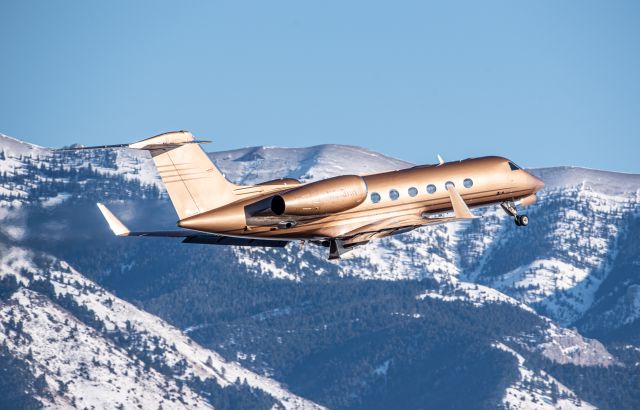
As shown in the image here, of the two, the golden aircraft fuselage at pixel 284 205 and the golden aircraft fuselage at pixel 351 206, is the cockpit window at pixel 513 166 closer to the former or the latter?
the golden aircraft fuselage at pixel 351 206

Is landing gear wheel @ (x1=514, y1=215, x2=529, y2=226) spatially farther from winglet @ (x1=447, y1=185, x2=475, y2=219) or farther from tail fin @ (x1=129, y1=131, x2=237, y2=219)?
tail fin @ (x1=129, y1=131, x2=237, y2=219)

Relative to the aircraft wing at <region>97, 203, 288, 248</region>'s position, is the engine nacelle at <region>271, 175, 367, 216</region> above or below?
above

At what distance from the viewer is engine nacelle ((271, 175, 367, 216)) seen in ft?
301

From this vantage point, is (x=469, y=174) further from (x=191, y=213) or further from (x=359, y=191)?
(x=191, y=213)

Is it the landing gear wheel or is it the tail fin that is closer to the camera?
the tail fin

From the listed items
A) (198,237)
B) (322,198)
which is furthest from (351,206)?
(198,237)

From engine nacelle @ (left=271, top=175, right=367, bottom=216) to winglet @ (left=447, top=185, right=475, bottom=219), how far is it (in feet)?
19.2

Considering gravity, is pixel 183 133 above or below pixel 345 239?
above

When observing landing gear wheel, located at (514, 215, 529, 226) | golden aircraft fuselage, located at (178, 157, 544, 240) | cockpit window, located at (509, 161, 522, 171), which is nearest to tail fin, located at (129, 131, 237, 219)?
golden aircraft fuselage, located at (178, 157, 544, 240)

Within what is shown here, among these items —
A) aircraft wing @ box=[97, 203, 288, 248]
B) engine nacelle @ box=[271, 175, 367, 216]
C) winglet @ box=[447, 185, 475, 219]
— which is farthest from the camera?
aircraft wing @ box=[97, 203, 288, 248]

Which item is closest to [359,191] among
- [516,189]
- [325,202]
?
[325,202]

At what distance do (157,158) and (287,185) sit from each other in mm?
8757

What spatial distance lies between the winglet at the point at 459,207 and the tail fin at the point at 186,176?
13.8 m

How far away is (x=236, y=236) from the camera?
94.9m
